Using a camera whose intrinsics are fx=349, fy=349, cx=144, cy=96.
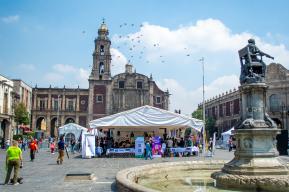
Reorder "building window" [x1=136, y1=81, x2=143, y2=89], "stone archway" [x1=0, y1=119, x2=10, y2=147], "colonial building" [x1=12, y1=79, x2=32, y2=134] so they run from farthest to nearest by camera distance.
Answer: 1. "building window" [x1=136, y1=81, x2=143, y2=89]
2. "colonial building" [x1=12, y1=79, x2=32, y2=134]
3. "stone archway" [x1=0, y1=119, x2=10, y2=147]

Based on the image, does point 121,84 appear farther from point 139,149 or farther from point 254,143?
point 254,143

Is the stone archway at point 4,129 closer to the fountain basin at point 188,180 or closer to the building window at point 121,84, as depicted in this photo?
the building window at point 121,84

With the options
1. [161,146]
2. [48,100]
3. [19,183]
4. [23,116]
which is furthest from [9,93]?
[19,183]

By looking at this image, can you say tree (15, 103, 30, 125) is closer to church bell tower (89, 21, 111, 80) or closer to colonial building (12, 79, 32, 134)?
colonial building (12, 79, 32, 134)

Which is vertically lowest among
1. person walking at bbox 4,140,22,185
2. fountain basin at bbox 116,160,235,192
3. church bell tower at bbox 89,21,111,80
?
fountain basin at bbox 116,160,235,192

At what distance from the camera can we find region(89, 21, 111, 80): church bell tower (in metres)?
62.6

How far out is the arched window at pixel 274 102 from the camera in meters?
49.4

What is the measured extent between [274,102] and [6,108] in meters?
36.2

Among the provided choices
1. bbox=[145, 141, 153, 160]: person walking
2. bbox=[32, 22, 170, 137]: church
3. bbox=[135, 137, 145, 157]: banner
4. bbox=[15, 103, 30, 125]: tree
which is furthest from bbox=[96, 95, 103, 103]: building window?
bbox=[145, 141, 153, 160]: person walking

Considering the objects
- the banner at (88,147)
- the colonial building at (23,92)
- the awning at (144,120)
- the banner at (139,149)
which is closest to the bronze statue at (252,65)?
the awning at (144,120)

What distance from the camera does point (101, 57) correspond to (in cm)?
6272

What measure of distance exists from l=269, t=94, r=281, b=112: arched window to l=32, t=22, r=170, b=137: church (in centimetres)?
2216

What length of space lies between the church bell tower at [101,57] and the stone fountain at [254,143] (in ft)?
179

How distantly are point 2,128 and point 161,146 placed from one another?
92.7 ft
